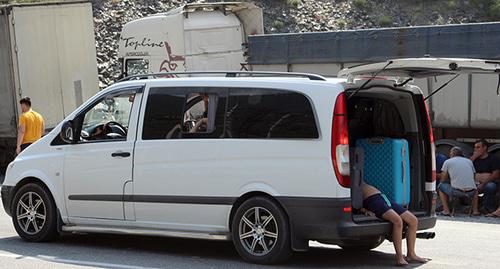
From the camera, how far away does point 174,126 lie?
9008 mm

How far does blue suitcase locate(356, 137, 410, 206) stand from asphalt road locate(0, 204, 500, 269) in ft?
2.43

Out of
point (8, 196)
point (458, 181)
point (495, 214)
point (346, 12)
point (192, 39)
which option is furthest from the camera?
point (346, 12)

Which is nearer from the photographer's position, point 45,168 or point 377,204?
point 377,204

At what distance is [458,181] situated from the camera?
14.1 meters

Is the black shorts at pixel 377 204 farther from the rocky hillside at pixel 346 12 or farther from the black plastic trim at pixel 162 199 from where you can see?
the rocky hillside at pixel 346 12

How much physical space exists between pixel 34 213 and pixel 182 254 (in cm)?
188

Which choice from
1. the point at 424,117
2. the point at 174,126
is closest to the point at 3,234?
the point at 174,126

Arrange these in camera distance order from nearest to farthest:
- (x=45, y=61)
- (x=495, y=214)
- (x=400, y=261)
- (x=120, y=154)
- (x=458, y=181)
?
(x=400, y=261) → (x=120, y=154) → (x=495, y=214) → (x=458, y=181) → (x=45, y=61)

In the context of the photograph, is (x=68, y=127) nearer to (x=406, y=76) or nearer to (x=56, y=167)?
(x=56, y=167)

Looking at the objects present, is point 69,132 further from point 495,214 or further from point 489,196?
point 489,196

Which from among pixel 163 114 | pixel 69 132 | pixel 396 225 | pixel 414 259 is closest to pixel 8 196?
pixel 69 132

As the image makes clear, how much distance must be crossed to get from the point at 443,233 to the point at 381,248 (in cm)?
194

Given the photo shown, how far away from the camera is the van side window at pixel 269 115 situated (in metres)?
8.20

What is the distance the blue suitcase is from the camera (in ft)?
28.5
